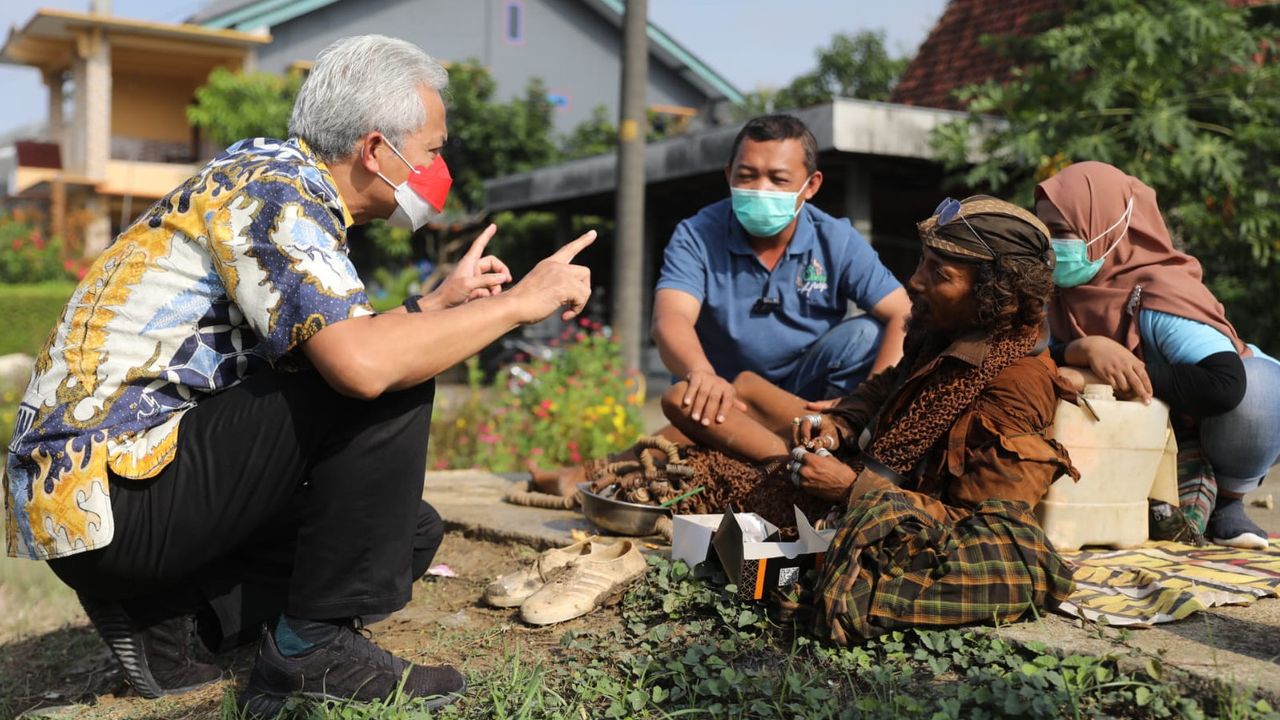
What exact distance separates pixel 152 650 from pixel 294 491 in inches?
26.7

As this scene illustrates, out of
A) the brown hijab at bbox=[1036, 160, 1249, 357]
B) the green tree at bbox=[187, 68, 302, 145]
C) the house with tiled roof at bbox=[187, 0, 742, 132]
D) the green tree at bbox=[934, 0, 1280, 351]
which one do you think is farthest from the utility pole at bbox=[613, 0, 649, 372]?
the house with tiled roof at bbox=[187, 0, 742, 132]

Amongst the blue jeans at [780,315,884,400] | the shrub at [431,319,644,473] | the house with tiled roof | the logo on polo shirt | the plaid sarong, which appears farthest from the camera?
the house with tiled roof

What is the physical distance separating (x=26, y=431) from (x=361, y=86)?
114 cm

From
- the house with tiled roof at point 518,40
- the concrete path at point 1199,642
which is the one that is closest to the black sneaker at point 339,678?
the concrete path at point 1199,642

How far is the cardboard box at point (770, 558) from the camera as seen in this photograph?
279cm

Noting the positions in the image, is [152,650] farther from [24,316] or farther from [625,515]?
[24,316]

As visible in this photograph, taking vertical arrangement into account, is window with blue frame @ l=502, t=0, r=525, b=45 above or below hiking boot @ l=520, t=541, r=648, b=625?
above

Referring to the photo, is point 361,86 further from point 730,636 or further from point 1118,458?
point 1118,458

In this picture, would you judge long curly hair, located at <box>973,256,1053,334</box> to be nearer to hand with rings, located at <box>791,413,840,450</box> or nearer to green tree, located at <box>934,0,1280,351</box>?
hand with rings, located at <box>791,413,840,450</box>

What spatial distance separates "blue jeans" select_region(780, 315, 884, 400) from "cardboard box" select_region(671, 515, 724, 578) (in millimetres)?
1139

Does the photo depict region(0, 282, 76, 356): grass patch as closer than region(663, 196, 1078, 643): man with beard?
No

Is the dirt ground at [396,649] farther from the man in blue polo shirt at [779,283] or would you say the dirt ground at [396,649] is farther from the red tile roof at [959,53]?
the red tile roof at [959,53]

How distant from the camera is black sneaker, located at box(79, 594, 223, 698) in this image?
278cm

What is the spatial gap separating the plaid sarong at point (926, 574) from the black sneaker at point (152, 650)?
1668 millimetres
